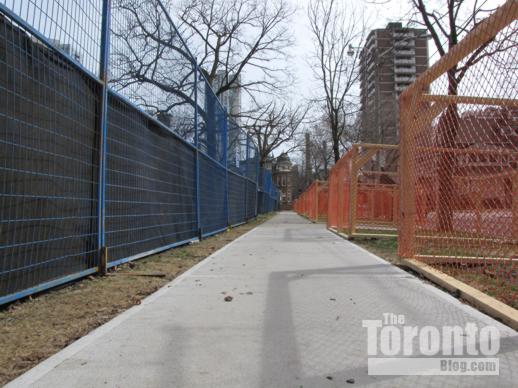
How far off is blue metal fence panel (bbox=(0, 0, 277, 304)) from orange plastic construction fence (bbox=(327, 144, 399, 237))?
4.29m

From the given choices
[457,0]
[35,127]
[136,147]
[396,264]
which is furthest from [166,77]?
[457,0]

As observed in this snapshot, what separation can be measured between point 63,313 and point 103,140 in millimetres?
2150

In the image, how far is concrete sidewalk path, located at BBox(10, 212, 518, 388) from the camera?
2.30 meters

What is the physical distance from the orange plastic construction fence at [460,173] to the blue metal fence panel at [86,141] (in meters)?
3.78

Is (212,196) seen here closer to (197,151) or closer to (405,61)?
(197,151)

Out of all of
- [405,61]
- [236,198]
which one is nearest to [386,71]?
[405,61]

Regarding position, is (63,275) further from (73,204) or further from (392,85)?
(392,85)

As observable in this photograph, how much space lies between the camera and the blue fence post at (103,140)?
4879 mm

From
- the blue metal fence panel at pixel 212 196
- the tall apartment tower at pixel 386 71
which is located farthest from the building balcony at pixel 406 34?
the blue metal fence panel at pixel 212 196

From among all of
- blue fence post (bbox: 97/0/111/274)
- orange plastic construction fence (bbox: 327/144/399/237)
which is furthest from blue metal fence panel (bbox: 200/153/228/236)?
blue fence post (bbox: 97/0/111/274)

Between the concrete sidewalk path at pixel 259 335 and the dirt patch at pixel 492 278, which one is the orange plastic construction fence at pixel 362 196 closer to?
the dirt patch at pixel 492 278

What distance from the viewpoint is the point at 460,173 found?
5.87 m

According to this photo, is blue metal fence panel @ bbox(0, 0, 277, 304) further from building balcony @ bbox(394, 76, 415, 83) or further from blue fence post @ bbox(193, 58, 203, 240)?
building balcony @ bbox(394, 76, 415, 83)

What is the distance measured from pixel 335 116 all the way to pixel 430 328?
22.3m
